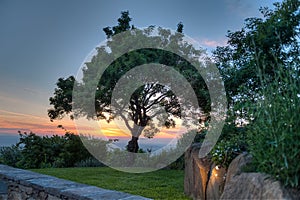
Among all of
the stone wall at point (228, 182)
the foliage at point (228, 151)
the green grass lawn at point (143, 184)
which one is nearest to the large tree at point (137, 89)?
the green grass lawn at point (143, 184)

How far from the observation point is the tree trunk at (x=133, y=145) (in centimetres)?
945

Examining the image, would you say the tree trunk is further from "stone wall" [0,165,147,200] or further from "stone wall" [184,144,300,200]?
"stone wall" [0,165,147,200]

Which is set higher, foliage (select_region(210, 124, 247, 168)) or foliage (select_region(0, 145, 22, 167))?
foliage (select_region(210, 124, 247, 168))

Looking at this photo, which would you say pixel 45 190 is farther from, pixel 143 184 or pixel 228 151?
pixel 143 184

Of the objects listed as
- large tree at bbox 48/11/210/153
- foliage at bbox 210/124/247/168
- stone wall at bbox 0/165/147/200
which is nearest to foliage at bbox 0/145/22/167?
large tree at bbox 48/11/210/153

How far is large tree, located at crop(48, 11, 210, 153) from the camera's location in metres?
8.29

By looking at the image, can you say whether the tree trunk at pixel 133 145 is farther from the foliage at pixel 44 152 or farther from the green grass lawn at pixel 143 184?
the green grass lawn at pixel 143 184

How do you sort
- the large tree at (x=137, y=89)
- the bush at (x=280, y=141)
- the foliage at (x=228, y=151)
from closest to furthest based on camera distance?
1. the bush at (x=280, y=141)
2. the foliage at (x=228, y=151)
3. the large tree at (x=137, y=89)

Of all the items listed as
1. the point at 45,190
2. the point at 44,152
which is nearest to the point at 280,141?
the point at 45,190

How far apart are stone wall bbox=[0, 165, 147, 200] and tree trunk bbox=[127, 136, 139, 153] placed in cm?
540

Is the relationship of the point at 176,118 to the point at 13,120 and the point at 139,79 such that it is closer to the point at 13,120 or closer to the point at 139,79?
the point at 139,79

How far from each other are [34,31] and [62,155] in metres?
4.22

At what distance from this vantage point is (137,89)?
827 cm

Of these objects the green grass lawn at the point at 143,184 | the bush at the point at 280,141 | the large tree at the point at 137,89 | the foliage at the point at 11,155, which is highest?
the large tree at the point at 137,89
